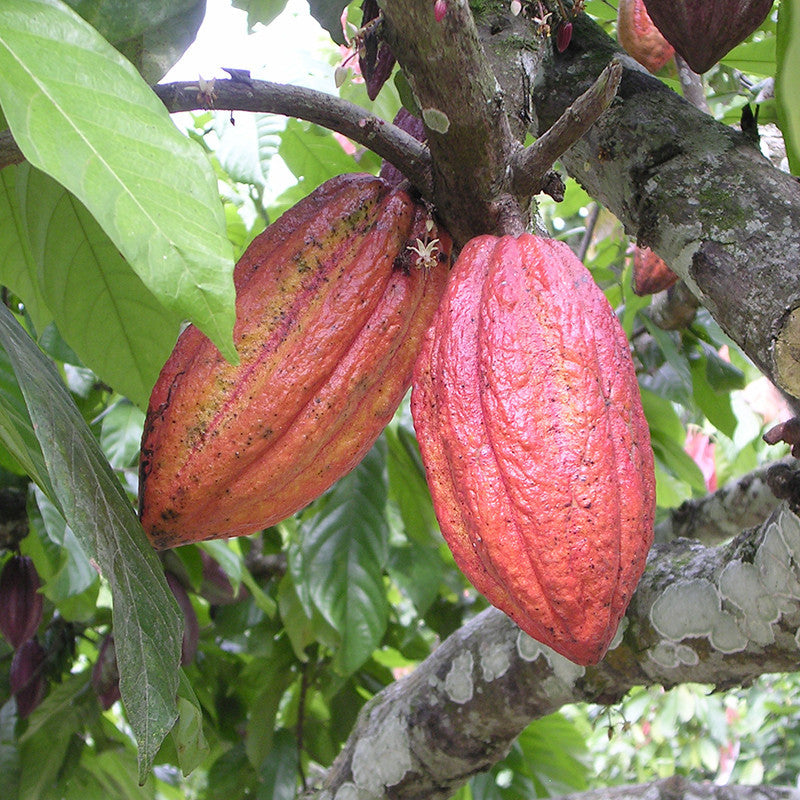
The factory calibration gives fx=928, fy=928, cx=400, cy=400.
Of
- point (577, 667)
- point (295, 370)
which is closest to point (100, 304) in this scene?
point (295, 370)

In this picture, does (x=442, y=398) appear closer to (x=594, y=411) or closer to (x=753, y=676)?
(x=594, y=411)

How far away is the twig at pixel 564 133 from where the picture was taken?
1.98 ft

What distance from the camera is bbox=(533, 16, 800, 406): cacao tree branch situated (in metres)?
0.68

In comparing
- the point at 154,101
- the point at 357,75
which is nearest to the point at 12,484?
the point at 357,75

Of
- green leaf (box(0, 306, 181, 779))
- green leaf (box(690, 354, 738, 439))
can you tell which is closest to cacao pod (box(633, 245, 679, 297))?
green leaf (box(690, 354, 738, 439))

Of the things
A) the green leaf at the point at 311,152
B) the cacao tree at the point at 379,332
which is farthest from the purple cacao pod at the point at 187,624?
the green leaf at the point at 311,152

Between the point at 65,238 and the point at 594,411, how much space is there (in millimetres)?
580

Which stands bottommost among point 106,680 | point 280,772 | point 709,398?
point 280,772

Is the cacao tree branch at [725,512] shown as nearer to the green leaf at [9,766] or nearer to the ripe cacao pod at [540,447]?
the ripe cacao pod at [540,447]

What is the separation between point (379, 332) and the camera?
771mm

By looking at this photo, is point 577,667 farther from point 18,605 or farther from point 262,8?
point 18,605

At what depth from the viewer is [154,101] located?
1.87ft

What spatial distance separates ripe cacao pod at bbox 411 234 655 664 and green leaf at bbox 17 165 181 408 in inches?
14.9

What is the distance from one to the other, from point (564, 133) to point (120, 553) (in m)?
0.43
